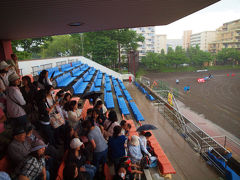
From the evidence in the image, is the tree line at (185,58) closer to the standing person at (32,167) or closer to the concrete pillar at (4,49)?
the concrete pillar at (4,49)

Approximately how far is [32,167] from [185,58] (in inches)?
1908

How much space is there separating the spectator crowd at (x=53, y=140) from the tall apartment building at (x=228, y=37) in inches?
2531

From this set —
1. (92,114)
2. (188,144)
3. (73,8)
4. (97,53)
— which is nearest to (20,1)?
(73,8)

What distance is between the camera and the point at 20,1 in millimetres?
2484

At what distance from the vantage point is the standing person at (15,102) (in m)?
2.61

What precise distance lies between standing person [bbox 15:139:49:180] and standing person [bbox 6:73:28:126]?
125cm

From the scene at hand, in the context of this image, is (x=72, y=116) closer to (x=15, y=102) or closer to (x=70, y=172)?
(x=15, y=102)

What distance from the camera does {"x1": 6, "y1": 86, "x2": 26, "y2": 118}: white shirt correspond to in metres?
2.61

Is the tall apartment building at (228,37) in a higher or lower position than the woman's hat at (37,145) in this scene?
higher

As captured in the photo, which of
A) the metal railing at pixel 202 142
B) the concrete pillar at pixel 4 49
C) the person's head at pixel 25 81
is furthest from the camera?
the concrete pillar at pixel 4 49

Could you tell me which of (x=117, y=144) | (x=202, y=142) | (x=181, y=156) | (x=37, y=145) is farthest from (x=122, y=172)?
(x=202, y=142)

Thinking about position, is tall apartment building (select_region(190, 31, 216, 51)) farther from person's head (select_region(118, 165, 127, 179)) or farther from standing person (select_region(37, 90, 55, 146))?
standing person (select_region(37, 90, 55, 146))

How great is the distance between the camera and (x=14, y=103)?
2.69 metres

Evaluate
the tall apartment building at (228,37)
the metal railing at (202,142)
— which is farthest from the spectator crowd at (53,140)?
the tall apartment building at (228,37)
